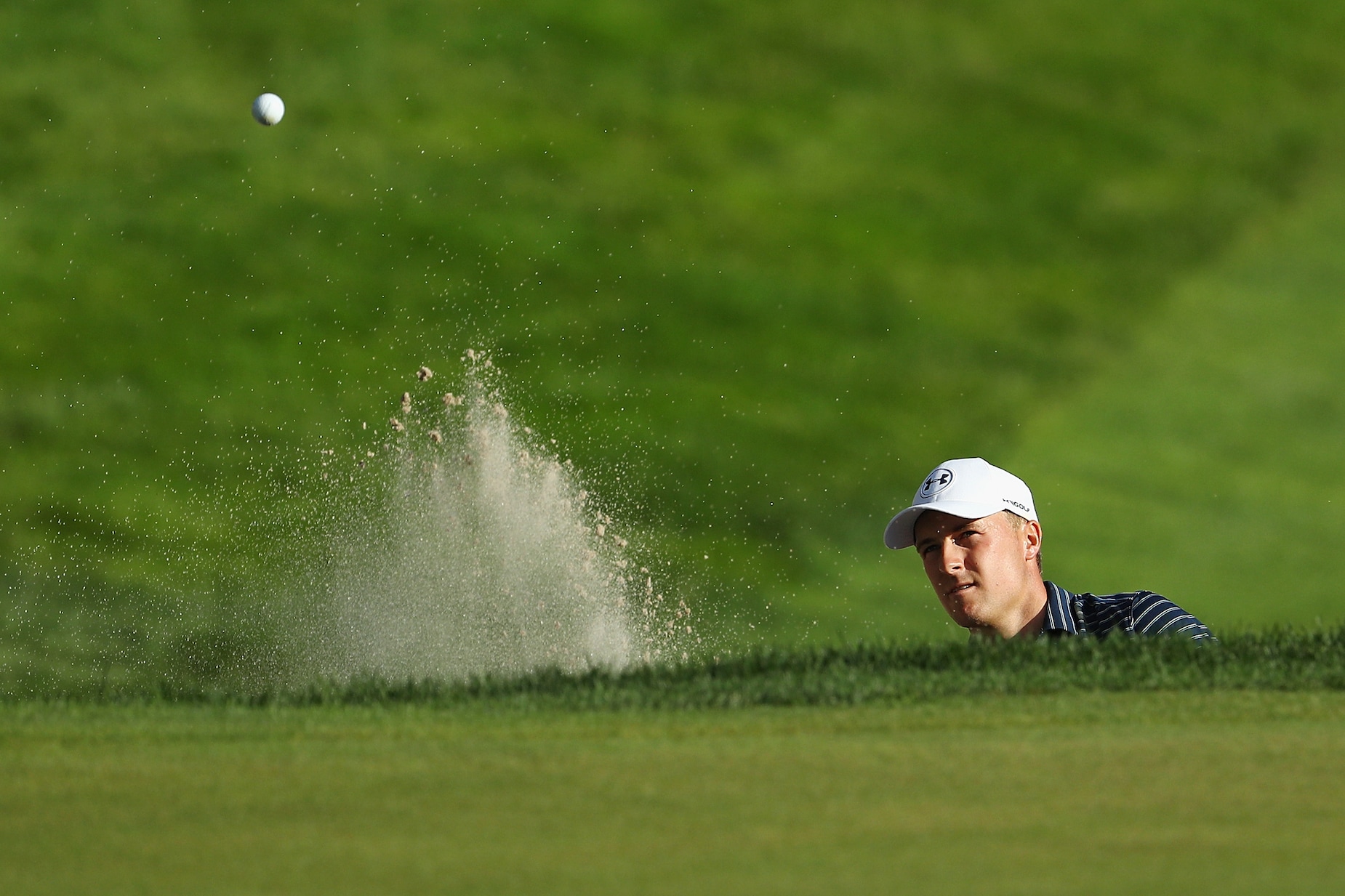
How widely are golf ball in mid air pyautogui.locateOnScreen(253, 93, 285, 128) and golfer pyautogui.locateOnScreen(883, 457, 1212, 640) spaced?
3110 mm

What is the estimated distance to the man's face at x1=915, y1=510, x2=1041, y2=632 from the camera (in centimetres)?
332

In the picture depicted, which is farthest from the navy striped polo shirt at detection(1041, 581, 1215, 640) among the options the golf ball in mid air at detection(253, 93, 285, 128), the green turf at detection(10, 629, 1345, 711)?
the golf ball in mid air at detection(253, 93, 285, 128)

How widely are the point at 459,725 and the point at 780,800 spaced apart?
1.70 feet

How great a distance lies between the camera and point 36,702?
2.39 metres

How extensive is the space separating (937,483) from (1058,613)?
0.33 metres

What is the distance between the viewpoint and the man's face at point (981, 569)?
332cm

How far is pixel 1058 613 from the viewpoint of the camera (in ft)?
11.0

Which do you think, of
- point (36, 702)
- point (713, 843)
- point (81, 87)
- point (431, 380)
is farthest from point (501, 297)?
point (713, 843)

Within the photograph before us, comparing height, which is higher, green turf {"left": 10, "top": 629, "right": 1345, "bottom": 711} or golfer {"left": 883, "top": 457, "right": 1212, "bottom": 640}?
golfer {"left": 883, "top": 457, "right": 1212, "bottom": 640}

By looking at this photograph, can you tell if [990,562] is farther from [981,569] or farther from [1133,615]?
[1133,615]

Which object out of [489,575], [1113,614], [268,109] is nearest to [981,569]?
[1113,614]

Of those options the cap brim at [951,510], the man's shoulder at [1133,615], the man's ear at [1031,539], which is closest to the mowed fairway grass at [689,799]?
the man's shoulder at [1133,615]

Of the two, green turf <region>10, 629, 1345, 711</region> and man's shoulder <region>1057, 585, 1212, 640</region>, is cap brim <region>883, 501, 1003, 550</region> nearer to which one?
man's shoulder <region>1057, 585, 1212, 640</region>

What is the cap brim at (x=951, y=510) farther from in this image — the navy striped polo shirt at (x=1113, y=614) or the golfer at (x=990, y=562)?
the navy striped polo shirt at (x=1113, y=614)
